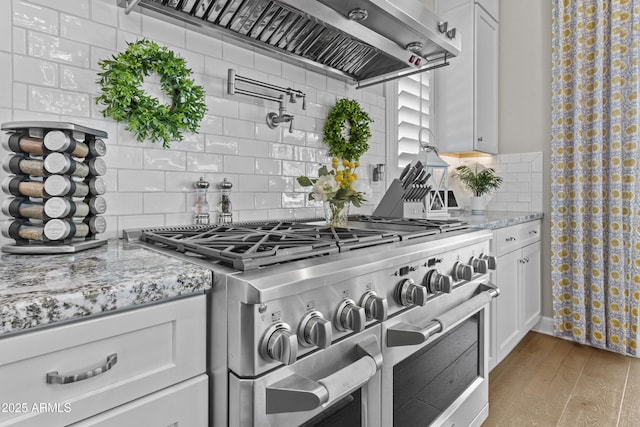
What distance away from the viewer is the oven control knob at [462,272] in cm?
133

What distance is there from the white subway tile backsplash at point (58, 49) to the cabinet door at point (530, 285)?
2.71 meters

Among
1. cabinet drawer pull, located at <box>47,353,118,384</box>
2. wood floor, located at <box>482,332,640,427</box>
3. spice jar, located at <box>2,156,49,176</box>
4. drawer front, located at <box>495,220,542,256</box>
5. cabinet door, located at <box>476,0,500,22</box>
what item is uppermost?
cabinet door, located at <box>476,0,500,22</box>

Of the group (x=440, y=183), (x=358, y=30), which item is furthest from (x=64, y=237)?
(x=440, y=183)

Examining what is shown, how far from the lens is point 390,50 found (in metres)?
1.76

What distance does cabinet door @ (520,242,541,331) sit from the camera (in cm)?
258

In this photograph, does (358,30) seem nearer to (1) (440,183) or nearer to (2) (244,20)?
(2) (244,20)

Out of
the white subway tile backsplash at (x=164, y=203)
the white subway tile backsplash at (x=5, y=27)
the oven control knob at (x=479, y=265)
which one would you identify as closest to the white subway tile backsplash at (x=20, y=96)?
the white subway tile backsplash at (x=5, y=27)

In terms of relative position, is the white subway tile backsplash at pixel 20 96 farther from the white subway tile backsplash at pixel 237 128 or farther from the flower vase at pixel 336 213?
the flower vase at pixel 336 213

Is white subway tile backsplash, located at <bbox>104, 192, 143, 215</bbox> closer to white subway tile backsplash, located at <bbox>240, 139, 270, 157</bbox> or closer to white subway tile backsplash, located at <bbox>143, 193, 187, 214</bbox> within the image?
white subway tile backsplash, located at <bbox>143, 193, 187, 214</bbox>

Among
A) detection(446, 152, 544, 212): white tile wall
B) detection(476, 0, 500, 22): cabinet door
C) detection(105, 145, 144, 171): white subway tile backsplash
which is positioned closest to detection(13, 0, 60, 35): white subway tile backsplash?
detection(105, 145, 144, 171): white subway tile backsplash

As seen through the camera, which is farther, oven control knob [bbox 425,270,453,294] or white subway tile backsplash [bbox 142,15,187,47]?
white subway tile backsplash [bbox 142,15,187,47]

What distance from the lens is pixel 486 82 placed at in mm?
3061

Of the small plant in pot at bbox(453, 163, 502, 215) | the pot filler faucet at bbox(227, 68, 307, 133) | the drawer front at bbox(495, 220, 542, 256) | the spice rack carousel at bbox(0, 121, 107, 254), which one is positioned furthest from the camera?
the small plant in pot at bbox(453, 163, 502, 215)

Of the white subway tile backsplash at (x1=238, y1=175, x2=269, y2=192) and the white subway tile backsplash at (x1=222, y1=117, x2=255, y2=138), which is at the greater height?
the white subway tile backsplash at (x1=222, y1=117, x2=255, y2=138)
